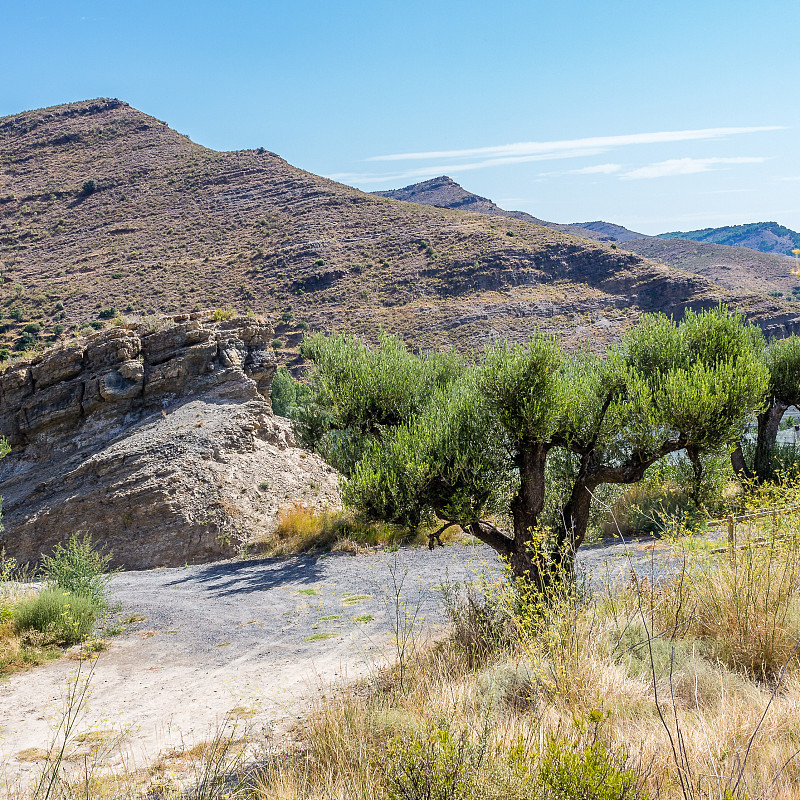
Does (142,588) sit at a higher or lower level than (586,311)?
lower

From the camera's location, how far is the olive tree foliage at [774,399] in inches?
550

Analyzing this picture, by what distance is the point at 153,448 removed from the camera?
15773 millimetres

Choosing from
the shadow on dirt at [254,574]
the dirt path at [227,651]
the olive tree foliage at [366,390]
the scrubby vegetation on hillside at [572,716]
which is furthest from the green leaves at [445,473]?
→ the shadow on dirt at [254,574]

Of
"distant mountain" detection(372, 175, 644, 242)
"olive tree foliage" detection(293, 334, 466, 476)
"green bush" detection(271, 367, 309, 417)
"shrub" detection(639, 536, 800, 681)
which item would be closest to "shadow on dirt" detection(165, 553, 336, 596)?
"olive tree foliage" detection(293, 334, 466, 476)

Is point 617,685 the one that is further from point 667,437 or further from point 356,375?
point 356,375

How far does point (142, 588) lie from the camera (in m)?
11.5

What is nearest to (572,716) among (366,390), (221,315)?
(366,390)

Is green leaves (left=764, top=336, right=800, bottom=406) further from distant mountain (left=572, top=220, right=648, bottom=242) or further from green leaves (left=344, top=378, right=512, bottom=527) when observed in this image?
distant mountain (left=572, top=220, right=648, bottom=242)

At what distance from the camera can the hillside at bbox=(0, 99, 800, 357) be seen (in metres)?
48.8

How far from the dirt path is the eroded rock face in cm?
258

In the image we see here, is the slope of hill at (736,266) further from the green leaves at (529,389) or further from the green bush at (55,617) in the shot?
the green bush at (55,617)

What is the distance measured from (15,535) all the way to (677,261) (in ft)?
349

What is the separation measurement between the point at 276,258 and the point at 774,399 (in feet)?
158

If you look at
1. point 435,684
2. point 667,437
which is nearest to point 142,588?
point 435,684
